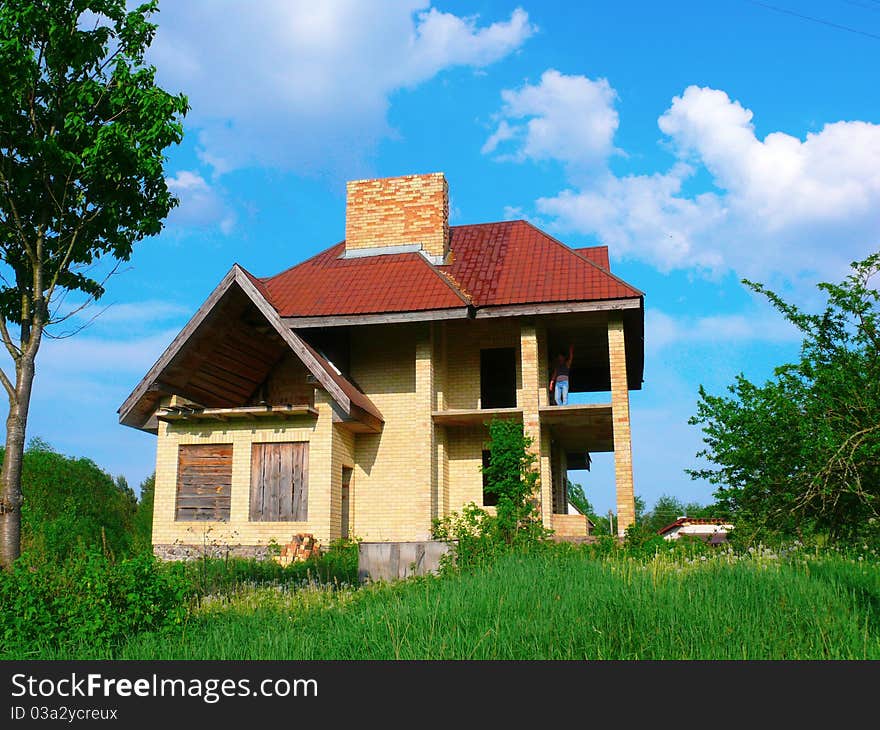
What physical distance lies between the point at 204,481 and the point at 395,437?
181 inches

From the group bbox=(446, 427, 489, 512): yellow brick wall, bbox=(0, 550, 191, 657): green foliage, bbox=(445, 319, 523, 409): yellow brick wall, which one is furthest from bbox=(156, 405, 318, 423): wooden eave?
bbox=(0, 550, 191, 657): green foliage

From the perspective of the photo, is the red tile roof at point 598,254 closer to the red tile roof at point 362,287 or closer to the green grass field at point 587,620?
the red tile roof at point 362,287

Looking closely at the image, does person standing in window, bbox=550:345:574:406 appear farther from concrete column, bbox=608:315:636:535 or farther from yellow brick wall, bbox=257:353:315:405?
yellow brick wall, bbox=257:353:315:405

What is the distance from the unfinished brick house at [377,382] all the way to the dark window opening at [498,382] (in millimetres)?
166

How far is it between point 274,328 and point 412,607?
1182 cm

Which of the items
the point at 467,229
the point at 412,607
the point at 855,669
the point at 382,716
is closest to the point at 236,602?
the point at 412,607

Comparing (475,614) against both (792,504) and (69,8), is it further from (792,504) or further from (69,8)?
(69,8)

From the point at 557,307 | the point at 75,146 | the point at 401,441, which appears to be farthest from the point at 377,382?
the point at 75,146

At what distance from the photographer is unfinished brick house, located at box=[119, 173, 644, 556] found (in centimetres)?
1870

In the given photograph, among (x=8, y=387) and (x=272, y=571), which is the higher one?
(x=8, y=387)

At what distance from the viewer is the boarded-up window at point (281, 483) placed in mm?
18859

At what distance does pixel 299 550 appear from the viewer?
58.5ft

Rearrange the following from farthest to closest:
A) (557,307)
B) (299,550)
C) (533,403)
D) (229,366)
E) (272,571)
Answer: (229,366), (533,403), (557,307), (299,550), (272,571)

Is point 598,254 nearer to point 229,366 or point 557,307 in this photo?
point 557,307
